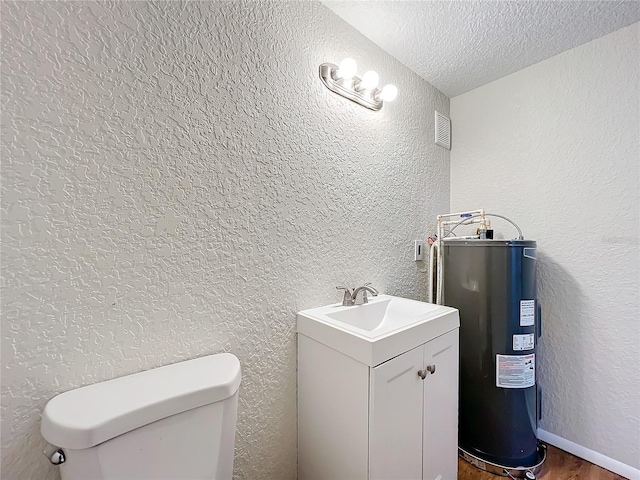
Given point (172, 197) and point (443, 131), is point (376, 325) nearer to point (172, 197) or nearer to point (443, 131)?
point (172, 197)

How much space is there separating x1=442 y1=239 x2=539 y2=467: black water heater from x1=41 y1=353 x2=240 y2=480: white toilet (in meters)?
1.24

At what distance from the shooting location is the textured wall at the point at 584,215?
1.35m

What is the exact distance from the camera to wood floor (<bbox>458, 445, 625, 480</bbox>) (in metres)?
1.34

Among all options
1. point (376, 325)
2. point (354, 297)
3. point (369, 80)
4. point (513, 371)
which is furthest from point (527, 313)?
point (369, 80)

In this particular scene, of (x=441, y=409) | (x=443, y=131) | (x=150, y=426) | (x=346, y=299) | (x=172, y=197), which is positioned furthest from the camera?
(x=443, y=131)

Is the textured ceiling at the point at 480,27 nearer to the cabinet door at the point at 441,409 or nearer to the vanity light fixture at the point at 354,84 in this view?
the vanity light fixture at the point at 354,84

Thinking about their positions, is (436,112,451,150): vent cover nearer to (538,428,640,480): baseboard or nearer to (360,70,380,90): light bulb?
(360,70,380,90): light bulb

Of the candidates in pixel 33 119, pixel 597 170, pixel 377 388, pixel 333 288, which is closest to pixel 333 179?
pixel 333 288

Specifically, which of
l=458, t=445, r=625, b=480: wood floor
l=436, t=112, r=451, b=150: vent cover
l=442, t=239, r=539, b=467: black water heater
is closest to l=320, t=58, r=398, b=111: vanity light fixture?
l=436, t=112, r=451, b=150: vent cover

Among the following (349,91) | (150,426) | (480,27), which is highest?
(480,27)

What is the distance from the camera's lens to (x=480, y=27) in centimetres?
134

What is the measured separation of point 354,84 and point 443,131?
3.00 ft

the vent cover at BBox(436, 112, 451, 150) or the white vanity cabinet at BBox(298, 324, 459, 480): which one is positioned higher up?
the vent cover at BBox(436, 112, 451, 150)

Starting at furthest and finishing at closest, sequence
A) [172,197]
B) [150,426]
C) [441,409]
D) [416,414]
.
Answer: [441,409] → [416,414] → [172,197] → [150,426]
